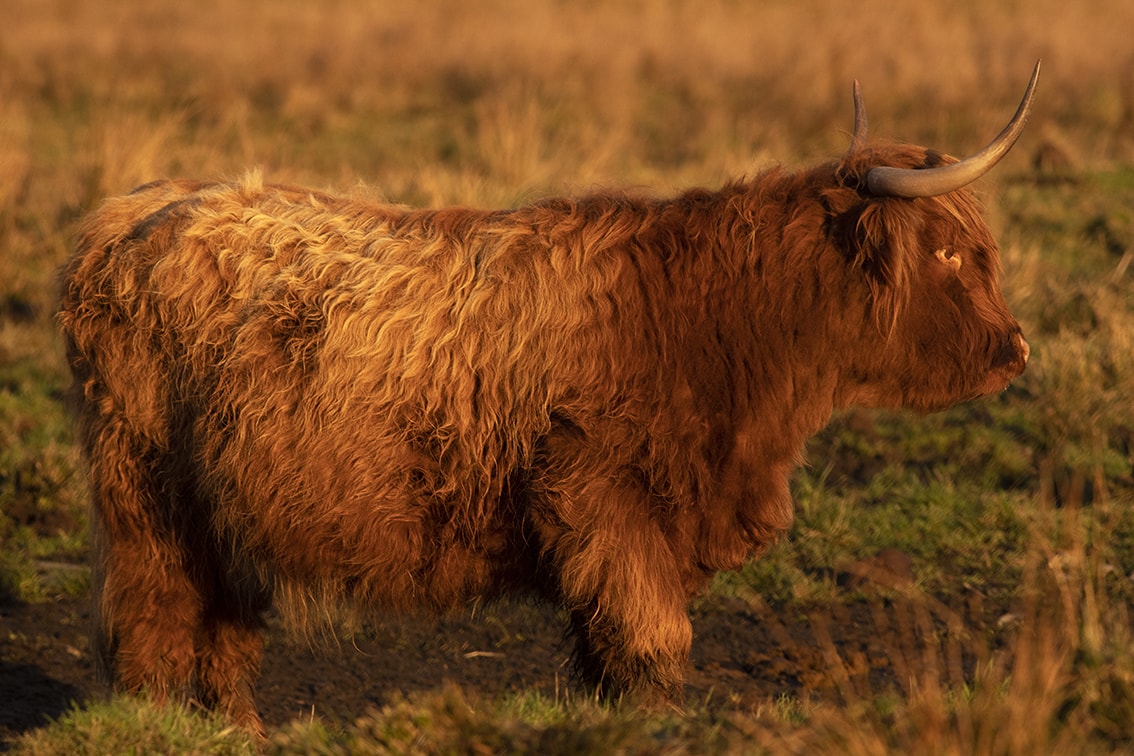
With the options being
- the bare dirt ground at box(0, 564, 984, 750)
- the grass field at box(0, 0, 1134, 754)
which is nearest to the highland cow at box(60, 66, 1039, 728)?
the grass field at box(0, 0, 1134, 754)

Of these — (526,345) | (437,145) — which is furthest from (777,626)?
(437,145)

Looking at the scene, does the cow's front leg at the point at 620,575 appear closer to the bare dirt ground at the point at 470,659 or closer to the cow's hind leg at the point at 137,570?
the bare dirt ground at the point at 470,659

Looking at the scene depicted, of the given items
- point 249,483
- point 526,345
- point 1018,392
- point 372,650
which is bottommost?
point 372,650

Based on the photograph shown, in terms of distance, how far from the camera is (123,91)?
14.0 metres

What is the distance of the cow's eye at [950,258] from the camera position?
4.09 meters

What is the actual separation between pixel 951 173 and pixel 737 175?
4505 millimetres

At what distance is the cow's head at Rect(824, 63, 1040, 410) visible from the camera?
3994mm

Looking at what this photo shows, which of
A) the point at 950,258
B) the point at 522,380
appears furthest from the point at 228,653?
the point at 950,258

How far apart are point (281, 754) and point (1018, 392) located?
4.70 meters

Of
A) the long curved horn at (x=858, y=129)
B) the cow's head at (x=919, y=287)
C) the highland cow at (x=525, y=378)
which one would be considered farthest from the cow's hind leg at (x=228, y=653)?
the long curved horn at (x=858, y=129)

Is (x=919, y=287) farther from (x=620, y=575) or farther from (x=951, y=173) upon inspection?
(x=620, y=575)

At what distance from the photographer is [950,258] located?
4.11m

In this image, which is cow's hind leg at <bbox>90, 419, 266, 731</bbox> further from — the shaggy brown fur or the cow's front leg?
the cow's front leg

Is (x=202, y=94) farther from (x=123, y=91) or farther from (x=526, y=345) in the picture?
(x=526, y=345)
